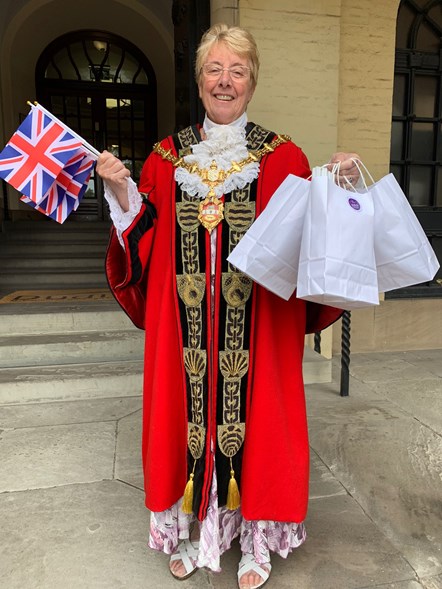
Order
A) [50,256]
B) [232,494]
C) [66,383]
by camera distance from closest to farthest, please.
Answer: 1. [232,494]
2. [66,383]
3. [50,256]

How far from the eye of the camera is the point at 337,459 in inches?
106

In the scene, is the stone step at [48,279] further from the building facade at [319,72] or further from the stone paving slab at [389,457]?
the stone paving slab at [389,457]

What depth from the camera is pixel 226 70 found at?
153 cm

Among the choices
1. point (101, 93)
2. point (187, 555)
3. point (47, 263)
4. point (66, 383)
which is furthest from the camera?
point (101, 93)

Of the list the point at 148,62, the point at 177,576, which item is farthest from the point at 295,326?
the point at 148,62

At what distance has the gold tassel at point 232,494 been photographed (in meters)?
1.71

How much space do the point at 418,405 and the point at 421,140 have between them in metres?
2.96

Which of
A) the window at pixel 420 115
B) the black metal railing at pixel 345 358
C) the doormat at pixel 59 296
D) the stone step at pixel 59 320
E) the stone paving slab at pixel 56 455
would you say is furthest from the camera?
the doormat at pixel 59 296

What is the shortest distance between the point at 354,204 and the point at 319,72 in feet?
9.93

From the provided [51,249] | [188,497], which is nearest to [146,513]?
[188,497]

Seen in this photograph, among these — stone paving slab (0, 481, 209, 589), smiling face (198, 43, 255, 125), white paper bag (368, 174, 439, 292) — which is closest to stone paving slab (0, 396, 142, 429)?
stone paving slab (0, 481, 209, 589)

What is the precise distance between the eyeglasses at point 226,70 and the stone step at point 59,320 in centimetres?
316

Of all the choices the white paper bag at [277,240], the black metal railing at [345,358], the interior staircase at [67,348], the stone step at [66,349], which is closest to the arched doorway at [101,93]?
the interior staircase at [67,348]

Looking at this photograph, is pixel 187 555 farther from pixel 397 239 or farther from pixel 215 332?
pixel 397 239
